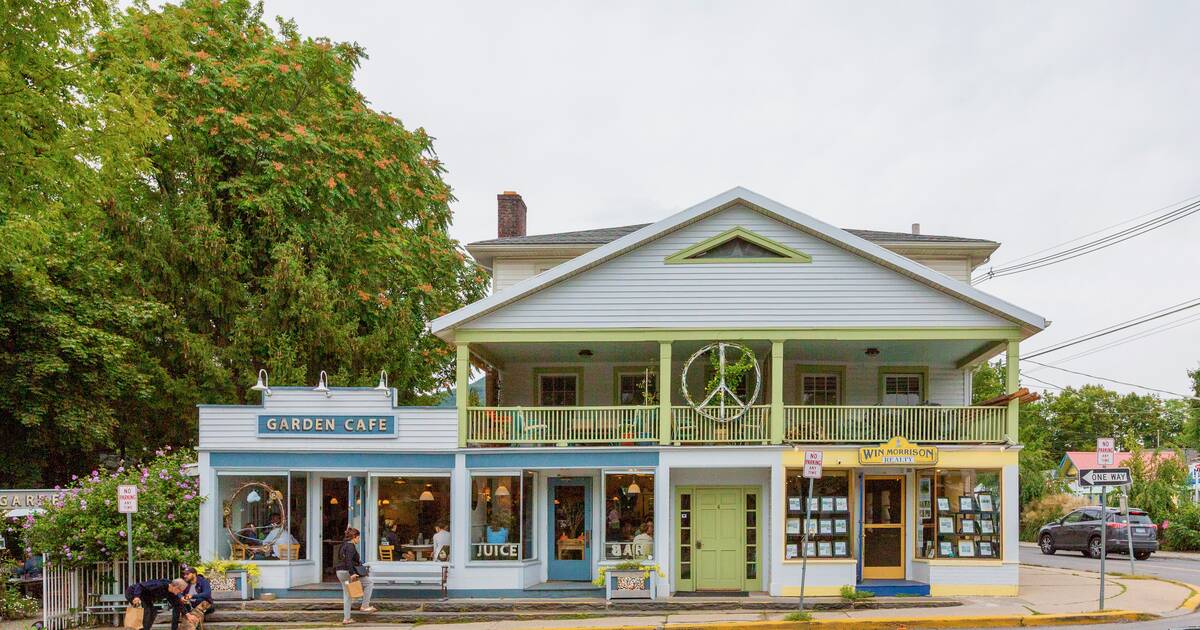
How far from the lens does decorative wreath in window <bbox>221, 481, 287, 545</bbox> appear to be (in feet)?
70.9

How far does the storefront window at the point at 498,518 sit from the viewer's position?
21.6 meters

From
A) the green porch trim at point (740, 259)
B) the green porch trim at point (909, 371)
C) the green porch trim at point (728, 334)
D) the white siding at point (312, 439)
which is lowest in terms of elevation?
the white siding at point (312, 439)

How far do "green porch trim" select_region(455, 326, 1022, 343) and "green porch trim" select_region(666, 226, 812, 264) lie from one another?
141 cm

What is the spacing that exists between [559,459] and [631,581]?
2.86 metres

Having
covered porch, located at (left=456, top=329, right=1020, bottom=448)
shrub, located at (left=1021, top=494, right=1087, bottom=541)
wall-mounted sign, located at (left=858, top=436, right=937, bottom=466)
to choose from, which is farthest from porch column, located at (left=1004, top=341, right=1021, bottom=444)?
shrub, located at (left=1021, top=494, right=1087, bottom=541)

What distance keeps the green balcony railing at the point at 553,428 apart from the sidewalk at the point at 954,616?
147 inches

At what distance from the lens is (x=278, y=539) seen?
21.7 metres

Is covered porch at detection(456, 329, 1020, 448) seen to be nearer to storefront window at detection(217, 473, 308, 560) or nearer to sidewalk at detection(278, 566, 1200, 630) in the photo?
sidewalk at detection(278, 566, 1200, 630)

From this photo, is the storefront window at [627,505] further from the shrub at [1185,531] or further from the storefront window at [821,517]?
the shrub at [1185,531]

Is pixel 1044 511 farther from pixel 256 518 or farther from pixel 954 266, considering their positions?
pixel 256 518

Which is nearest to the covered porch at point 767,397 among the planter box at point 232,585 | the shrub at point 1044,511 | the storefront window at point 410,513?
the storefront window at point 410,513

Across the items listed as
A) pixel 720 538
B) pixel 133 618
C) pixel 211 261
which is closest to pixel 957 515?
pixel 720 538

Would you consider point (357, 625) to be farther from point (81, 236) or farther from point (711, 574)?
point (81, 236)

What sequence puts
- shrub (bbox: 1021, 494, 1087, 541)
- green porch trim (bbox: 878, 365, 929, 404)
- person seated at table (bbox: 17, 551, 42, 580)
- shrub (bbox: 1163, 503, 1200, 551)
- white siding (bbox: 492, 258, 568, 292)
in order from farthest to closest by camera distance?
1. shrub (bbox: 1021, 494, 1087, 541)
2. shrub (bbox: 1163, 503, 1200, 551)
3. white siding (bbox: 492, 258, 568, 292)
4. green porch trim (bbox: 878, 365, 929, 404)
5. person seated at table (bbox: 17, 551, 42, 580)
